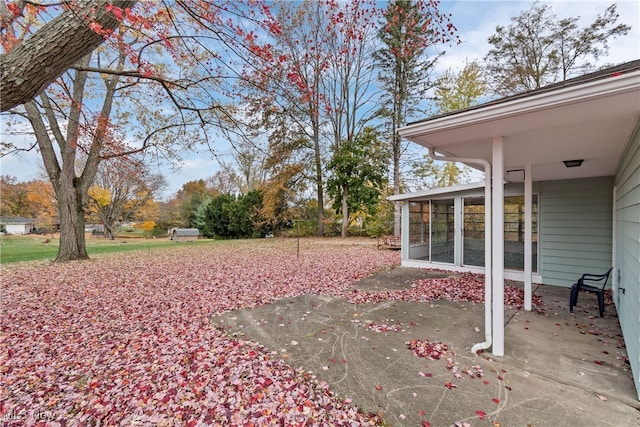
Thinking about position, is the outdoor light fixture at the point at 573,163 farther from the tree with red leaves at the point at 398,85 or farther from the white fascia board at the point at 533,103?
the tree with red leaves at the point at 398,85

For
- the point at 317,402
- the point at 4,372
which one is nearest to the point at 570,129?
the point at 317,402

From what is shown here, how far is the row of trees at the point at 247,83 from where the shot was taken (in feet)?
10.3

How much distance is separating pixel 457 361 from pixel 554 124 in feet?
7.78

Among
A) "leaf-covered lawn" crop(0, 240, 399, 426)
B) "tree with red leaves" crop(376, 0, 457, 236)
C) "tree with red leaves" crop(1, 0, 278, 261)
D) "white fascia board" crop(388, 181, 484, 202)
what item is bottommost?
"leaf-covered lawn" crop(0, 240, 399, 426)

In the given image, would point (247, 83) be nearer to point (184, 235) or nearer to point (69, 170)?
point (69, 170)

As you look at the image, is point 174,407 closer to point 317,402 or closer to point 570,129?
point 317,402

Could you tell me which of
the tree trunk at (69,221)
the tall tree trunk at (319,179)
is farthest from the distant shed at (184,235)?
the tree trunk at (69,221)

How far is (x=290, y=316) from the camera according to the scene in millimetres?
4066

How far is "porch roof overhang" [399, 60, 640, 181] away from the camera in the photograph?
1.87 meters

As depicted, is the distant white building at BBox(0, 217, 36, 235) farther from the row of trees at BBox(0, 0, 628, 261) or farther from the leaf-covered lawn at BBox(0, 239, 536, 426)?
the leaf-covered lawn at BBox(0, 239, 536, 426)

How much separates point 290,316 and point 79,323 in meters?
2.82

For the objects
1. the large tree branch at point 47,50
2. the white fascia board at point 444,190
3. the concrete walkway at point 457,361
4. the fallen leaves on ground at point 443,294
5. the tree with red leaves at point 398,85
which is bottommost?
the concrete walkway at point 457,361

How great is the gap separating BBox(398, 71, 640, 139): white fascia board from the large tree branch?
2784mm

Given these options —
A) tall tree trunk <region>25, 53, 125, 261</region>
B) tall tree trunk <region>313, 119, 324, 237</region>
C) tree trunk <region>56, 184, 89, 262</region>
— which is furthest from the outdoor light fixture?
tall tree trunk <region>313, 119, 324, 237</region>
